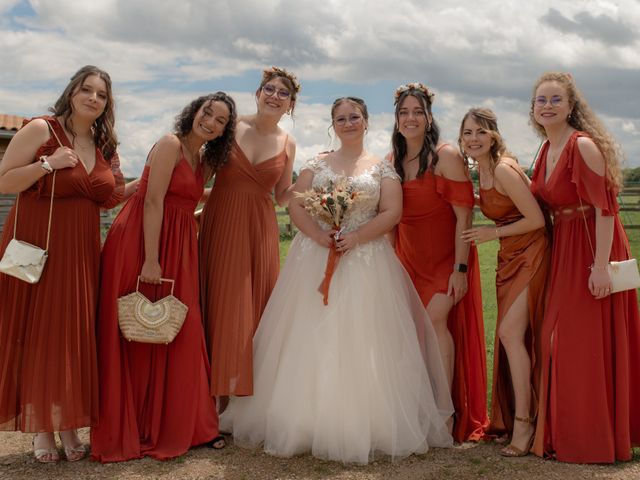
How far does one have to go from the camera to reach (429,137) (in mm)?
5449

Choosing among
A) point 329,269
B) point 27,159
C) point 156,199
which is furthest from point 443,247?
point 27,159

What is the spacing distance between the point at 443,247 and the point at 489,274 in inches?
393

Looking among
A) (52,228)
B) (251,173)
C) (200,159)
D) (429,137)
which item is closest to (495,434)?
(429,137)

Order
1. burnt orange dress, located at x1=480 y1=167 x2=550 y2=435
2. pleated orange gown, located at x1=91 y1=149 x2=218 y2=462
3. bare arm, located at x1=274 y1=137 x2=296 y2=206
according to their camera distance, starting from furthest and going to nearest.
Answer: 1. bare arm, located at x1=274 y1=137 x2=296 y2=206
2. burnt orange dress, located at x1=480 y1=167 x2=550 y2=435
3. pleated orange gown, located at x1=91 y1=149 x2=218 y2=462

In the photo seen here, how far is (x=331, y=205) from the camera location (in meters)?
5.11

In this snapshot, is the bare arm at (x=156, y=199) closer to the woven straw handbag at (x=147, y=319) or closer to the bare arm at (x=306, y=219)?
the woven straw handbag at (x=147, y=319)

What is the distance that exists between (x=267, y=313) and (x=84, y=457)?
178 cm

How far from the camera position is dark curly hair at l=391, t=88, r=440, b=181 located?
5.36 metres

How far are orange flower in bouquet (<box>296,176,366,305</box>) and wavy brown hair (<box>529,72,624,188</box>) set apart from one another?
1.60 meters

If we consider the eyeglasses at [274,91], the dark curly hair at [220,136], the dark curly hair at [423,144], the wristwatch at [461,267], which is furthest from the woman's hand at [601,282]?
the dark curly hair at [220,136]

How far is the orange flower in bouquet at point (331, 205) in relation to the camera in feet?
16.7

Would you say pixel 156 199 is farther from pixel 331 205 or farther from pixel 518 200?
pixel 518 200

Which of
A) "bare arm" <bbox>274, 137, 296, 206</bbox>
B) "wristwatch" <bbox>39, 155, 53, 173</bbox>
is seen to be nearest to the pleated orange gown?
"wristwatch" <bbox>39, 155, 53, 173</bbox>

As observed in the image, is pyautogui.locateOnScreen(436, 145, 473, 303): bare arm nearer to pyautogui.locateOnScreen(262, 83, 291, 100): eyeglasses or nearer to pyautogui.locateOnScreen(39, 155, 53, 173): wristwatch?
pyautogui.locateOnScreen(262, 83, 291, 100): eyeglasses
